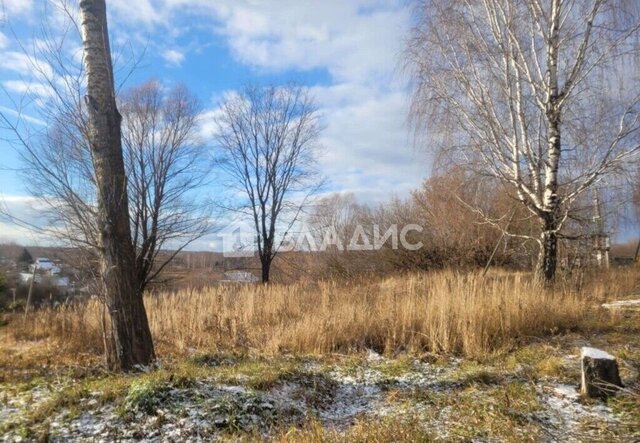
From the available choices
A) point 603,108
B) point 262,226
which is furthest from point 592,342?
point 262,226

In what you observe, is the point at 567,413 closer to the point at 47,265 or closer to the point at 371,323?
the point at 371,323

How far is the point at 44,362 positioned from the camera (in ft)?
16.4

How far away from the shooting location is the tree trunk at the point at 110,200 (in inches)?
153

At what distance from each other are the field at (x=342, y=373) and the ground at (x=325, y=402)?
0.01m

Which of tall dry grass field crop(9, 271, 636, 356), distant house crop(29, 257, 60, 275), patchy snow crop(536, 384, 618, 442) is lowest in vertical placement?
patchy snow crop(536, 384, 618, 442)

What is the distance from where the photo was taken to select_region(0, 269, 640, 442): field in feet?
8.72

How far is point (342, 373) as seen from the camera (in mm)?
Answer: 4062

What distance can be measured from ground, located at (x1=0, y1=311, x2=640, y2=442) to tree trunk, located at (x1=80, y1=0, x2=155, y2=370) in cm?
38

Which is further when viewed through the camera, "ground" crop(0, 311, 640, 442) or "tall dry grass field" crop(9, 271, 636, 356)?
"tall dry grass field" crop(9, 271, 636, 356)

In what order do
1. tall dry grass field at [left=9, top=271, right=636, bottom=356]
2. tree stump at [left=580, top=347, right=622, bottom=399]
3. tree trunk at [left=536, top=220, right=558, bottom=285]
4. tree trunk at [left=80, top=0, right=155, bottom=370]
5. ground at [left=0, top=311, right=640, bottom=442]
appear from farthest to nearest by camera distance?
tree trunk at [left=536, top=220, right=558, bottom=285], tall dry grass field at [left=9, top=271, right=636, bottom=356], tree trunk at [left=80, top=0, right=155, bottom=370], tree stump at [left=580, top=347, right=622, bottom=399], ground at [left=0, top=311, right=640, bottom=442]

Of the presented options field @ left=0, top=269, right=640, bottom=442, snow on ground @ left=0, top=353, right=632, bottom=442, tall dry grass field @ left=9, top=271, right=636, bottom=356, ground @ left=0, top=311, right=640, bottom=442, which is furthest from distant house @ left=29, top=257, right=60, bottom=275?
snow on ground @ left=0, top=353, right=632, bottom=442

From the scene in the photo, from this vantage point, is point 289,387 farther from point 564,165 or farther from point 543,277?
point 564,165

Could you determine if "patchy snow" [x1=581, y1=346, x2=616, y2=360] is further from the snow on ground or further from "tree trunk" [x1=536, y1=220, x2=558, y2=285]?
"tree trunk" [x1=536, y1=220, x2=558, y2=285]

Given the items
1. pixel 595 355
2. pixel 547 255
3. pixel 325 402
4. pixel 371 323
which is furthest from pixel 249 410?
pixel 547 255
